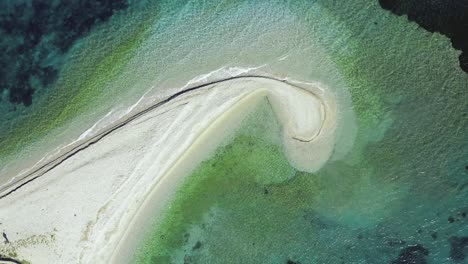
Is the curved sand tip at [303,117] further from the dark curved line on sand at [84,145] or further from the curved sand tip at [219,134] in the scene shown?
the dark curved line on sand at [84,145]

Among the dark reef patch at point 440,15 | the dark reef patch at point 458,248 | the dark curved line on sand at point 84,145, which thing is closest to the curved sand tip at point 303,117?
the dark curved line on sand at point 84,145

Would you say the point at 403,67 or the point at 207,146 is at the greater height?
the point at 207,146

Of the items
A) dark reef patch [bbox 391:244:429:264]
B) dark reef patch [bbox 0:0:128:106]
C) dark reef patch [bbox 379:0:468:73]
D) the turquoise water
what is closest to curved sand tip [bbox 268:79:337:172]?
the turquoise water

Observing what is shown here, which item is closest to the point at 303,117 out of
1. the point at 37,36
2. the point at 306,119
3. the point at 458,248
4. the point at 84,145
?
the point at 306,119

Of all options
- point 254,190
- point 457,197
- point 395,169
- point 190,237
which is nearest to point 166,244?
point 190,237

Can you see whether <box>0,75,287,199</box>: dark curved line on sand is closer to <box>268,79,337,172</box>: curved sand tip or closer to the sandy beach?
the sandy beach

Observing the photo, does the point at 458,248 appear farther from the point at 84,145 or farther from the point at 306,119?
the point at 84,145

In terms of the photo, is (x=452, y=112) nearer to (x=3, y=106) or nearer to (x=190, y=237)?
(x=190, y=237)
